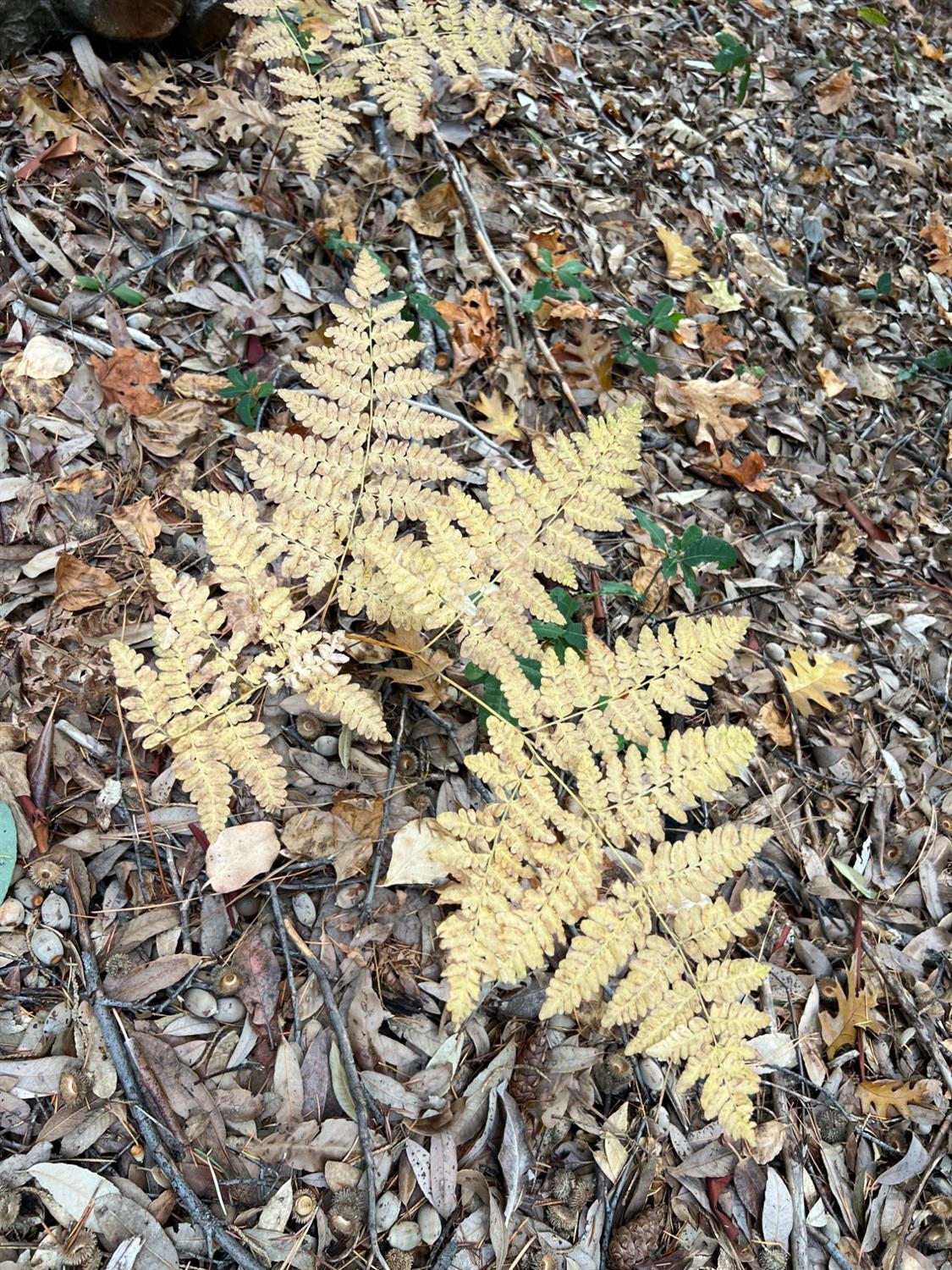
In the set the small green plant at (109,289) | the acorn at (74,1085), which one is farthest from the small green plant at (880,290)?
the acorn at (74,1085)

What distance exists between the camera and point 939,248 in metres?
4.75

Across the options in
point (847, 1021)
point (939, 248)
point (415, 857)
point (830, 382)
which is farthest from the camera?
point (939, 248)

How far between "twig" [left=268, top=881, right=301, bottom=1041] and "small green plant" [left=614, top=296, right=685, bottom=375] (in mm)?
2433

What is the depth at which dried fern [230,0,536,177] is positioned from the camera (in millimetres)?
2869

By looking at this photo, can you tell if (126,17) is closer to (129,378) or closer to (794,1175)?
(129,378)

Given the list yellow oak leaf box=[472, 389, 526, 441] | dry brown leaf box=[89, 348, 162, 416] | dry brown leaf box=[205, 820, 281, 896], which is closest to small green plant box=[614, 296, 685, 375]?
yellow oak leaf box=[472, 389, 526, 441]

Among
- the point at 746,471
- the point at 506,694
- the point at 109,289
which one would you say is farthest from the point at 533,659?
the point at 109,289

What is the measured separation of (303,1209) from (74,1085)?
618mm

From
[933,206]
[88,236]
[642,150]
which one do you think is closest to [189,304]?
[88,236]

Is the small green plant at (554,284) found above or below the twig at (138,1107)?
above

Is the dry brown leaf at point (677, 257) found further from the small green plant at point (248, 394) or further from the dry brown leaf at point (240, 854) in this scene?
the dry brown leaf at point (240, 854)

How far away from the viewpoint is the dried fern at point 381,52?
287 centimetres

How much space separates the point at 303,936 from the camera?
2.25 m

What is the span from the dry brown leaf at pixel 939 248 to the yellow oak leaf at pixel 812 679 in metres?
3.02
